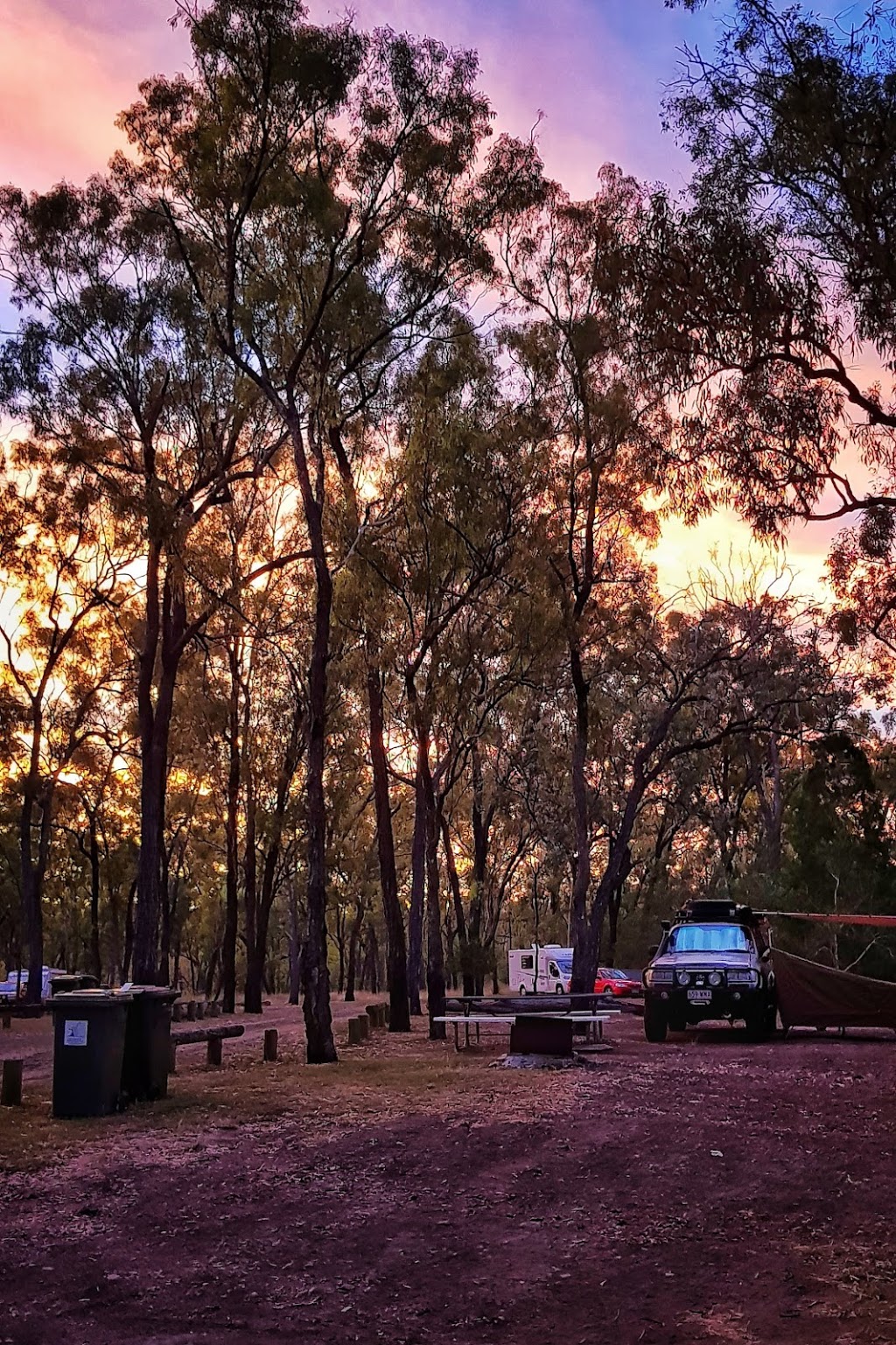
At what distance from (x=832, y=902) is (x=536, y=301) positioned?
49.0ft

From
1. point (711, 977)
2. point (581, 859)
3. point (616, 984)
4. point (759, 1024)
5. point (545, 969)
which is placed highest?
point (581, 859)

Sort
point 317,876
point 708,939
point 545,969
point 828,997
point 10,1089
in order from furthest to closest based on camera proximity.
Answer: point 545,969
point 708,939
point 828,997
point 317,876
point 10,1089

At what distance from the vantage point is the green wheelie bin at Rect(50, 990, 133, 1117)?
10586 millimetres

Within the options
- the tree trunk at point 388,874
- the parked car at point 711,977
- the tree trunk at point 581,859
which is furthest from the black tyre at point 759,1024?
the tree trunk at point 388,874

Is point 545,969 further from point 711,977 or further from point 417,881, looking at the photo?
point 711,977

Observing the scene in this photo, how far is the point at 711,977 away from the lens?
1805cm

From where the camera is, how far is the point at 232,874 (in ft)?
102

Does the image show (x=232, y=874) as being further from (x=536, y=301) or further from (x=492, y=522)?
(x=536, y=301)

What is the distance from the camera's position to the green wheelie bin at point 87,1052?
34.7 ft

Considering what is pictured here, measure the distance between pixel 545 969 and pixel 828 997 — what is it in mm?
25932

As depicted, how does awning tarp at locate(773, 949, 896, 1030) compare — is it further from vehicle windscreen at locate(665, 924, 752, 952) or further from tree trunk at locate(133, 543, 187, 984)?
tree trunk at locate(133, 543, 187, 984)

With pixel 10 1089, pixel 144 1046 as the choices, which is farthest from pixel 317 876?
pixel 10 1089

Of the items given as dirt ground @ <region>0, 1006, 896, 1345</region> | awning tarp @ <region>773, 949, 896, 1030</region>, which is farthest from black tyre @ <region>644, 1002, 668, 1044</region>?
dirt ground @ <region>0, 1006, 896, 1345</region>

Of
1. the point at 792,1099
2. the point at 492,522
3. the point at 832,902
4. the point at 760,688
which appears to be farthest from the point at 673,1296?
the point at 760,688
